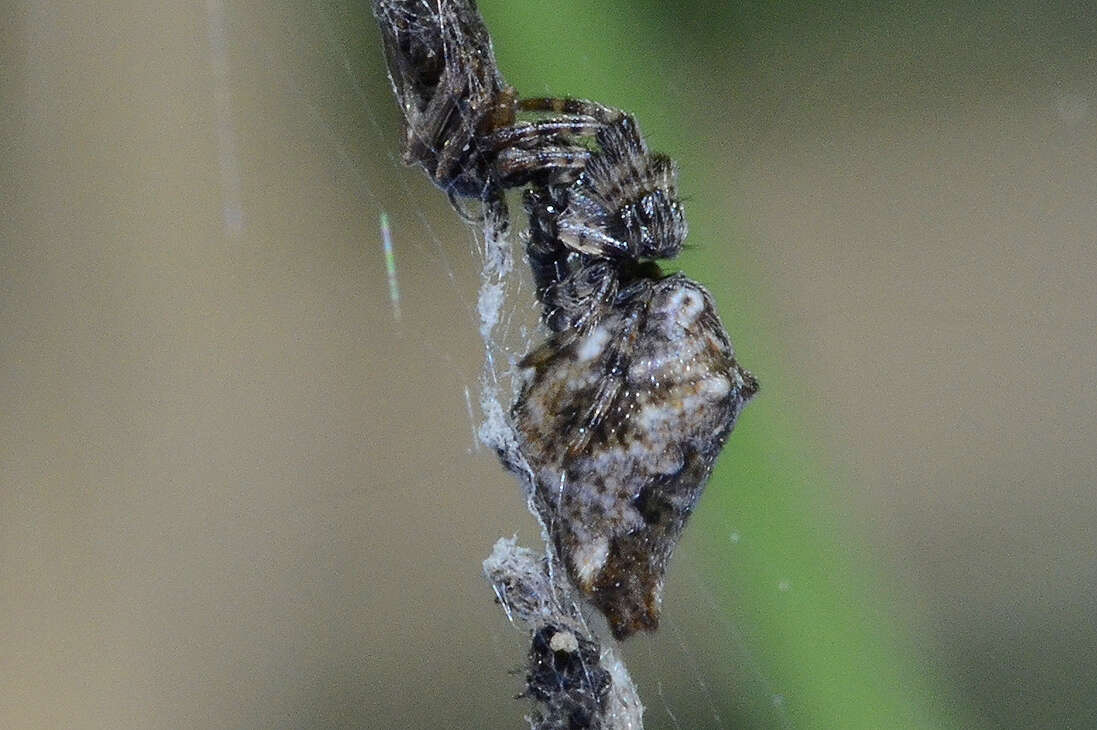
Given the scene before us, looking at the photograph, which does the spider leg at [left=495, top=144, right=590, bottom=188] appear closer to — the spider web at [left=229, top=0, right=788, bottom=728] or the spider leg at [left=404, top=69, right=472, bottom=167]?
the spider leg at [left=404, top=69, right=472, bottom=167]

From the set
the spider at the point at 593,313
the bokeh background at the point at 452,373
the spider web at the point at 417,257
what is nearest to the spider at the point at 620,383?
the spider at the point at 593,313

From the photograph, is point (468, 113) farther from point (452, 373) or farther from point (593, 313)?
point (452, 373)

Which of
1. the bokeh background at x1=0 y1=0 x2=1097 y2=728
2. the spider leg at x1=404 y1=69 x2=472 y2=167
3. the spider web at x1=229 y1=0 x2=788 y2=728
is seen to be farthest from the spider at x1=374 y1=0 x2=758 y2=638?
the bokeh background at x1=0 y1=0 x2=1097 y2=728

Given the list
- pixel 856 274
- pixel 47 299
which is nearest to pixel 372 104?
pixel 47 299

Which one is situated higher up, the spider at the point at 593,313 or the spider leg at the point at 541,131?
the spider leg at the point at 541,131

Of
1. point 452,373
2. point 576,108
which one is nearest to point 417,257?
point 452,373

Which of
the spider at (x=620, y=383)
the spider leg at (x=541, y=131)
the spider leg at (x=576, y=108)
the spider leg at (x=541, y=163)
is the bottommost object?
the spider at (x=620, y=383)

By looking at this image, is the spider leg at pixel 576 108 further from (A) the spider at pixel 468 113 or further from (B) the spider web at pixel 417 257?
(B) the spider web at pixel 417 257
